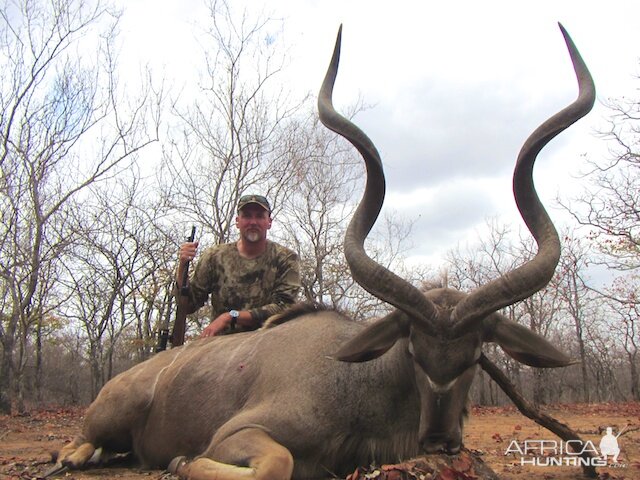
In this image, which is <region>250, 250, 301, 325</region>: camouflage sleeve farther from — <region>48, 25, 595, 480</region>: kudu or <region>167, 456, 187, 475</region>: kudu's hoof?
<region>167, 456, 187, 475</region>: kudu's hoof

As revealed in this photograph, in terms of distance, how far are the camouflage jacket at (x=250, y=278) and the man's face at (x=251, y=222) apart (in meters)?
0.24

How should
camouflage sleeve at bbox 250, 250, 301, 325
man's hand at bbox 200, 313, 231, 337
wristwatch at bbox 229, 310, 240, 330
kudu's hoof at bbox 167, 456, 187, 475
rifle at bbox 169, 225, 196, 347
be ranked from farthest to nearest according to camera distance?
rifle at bbox 169, 225, 196, 347 < camouflage sleeve at bbox 250, 250, 301, 325 < wristwatch at bbox 229, 310, 240, 330 < man's hand at bbox 200, 313, 231, 337 < kudu's hoof at bbox 167, 456, 187, 475

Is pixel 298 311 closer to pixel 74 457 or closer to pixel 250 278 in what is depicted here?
pixel 250 278

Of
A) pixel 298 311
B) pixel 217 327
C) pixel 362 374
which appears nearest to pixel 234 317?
pixel 217 327

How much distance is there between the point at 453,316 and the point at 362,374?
0.88 metres

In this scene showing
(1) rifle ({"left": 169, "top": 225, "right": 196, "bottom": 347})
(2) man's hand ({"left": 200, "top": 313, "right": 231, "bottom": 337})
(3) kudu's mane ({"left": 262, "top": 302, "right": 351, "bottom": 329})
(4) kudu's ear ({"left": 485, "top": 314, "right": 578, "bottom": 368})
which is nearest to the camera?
(4) kudu's ear ({"left": 485, "top": 314, "right": 578, "bottom": 368})

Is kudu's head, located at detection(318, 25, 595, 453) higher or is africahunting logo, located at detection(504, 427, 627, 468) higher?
kudu's head, located at detection(318, 25, 595, 453)

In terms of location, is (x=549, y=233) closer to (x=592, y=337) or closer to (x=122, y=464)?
(x=122, y=464)

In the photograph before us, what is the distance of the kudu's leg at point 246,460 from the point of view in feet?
10.9

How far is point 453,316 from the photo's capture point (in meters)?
3.38

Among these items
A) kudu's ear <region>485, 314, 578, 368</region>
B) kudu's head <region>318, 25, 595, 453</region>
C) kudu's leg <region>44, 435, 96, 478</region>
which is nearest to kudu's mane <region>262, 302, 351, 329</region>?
kudu's head <region>318, 25, 595, 453</region>

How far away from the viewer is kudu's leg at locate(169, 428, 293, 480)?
3.31m

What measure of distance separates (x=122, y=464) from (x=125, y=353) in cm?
3291

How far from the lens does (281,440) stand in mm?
3686
